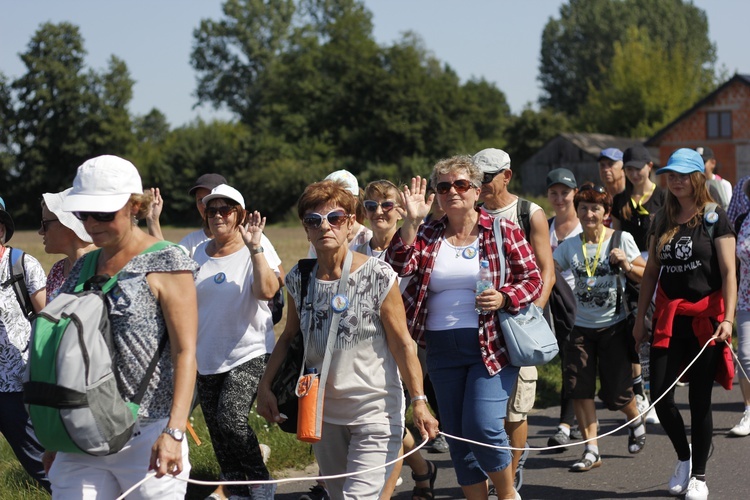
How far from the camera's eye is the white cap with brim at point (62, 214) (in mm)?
4344

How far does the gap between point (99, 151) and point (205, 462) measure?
233 ft

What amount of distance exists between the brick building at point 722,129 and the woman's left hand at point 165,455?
207ft

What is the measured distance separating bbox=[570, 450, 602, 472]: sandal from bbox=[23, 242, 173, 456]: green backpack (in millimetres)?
3994

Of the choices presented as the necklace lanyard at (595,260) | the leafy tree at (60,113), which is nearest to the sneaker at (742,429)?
the necklace lanyard at (595,260)

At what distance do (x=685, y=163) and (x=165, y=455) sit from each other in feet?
12.5

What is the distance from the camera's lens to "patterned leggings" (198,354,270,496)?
566 cm

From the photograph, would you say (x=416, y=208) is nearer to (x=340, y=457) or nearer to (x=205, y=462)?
(x=340, y=457)

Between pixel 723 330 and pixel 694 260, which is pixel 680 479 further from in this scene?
pixel 694 260

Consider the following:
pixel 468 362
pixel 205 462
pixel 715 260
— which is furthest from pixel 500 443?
pixel 205 462

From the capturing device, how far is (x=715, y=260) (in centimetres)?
595

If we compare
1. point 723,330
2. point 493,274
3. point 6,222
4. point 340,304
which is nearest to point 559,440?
point 723,330

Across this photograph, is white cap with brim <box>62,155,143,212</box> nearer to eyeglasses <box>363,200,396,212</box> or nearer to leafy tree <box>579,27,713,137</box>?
eyeglasses <box>363,200,396,212</box>

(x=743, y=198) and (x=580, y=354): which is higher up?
Answer: (x=743, y=198)

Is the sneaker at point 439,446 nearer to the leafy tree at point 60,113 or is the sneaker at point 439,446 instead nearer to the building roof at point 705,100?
the building roof at point 705,100
